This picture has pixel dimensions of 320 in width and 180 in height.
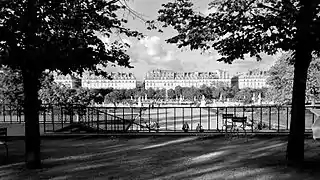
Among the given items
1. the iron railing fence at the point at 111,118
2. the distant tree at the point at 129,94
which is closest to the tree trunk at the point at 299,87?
the iron railing fence at the point at 111,118

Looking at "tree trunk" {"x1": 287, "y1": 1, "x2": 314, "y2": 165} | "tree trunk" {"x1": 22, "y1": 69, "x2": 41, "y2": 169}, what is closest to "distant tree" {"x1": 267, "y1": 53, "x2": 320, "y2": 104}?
"tree trunk" {"x1": 287, "y1": 1, "x2": 314, "y2": 165}

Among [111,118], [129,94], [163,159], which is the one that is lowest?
[129,94]

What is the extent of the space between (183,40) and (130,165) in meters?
2.90

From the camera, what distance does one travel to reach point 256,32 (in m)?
6.77

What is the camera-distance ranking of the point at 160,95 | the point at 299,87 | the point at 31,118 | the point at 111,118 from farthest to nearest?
the point at 160,95, the point at 111,118, the point at 299,87, the point at 31,118

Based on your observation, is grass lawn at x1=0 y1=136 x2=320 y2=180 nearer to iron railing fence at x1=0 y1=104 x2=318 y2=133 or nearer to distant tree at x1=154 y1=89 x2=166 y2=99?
iron railing fence at x1=0 y1=104 x2=318 y2=133

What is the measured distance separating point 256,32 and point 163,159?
3403mm

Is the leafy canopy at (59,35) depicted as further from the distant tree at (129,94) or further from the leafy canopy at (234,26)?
the distant tree at (129,94)

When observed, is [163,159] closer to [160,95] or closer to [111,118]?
[111,118]

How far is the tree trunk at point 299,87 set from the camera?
20.4 ft

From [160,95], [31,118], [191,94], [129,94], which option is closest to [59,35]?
[31,118]

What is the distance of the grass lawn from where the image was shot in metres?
6.23

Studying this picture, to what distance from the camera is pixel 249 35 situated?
6816 mm

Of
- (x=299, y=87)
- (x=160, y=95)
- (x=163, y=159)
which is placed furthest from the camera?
(x=160, y=95)
